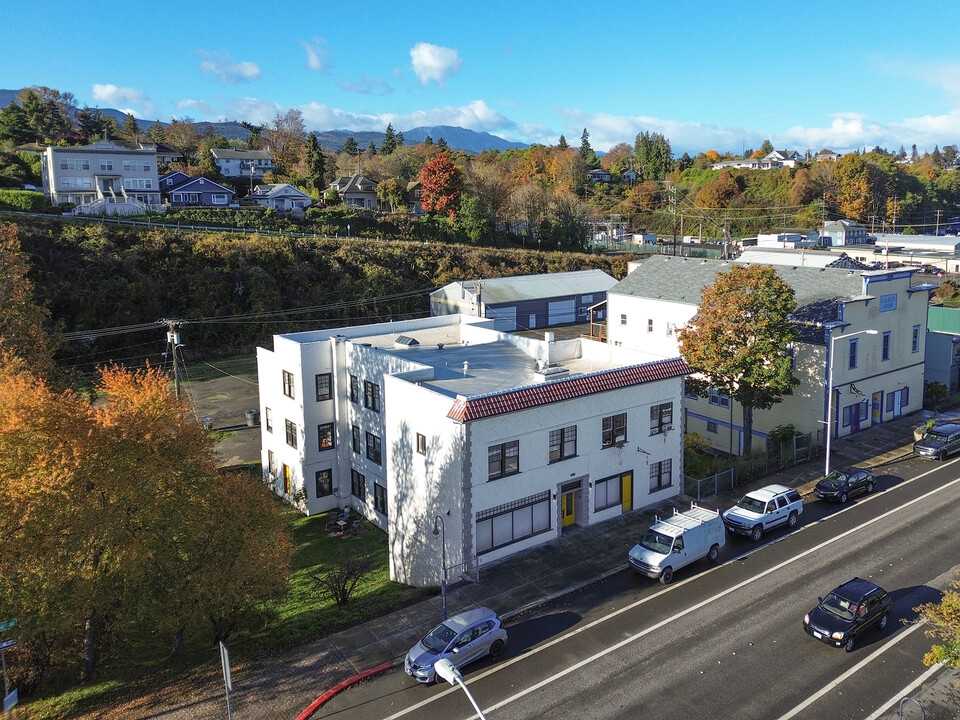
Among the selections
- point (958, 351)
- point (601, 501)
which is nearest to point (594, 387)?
point (601, 501)

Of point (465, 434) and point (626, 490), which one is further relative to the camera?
point (626, 490)

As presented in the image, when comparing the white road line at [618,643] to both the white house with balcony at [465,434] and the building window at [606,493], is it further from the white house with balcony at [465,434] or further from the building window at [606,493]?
the building window at [606,493]

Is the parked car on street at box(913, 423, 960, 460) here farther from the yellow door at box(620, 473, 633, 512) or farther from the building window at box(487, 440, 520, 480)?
the building window at box(487, 440, 520, 480)

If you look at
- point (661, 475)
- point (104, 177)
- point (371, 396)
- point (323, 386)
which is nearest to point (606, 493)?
point (661, 475)

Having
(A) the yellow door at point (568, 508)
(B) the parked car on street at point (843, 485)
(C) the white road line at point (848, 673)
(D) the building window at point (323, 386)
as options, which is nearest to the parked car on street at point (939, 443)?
(B) the parked car on street at point (843, 485)

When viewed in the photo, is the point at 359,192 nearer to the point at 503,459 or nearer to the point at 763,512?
the point at 503,459

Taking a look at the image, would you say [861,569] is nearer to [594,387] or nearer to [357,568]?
[594,387]
